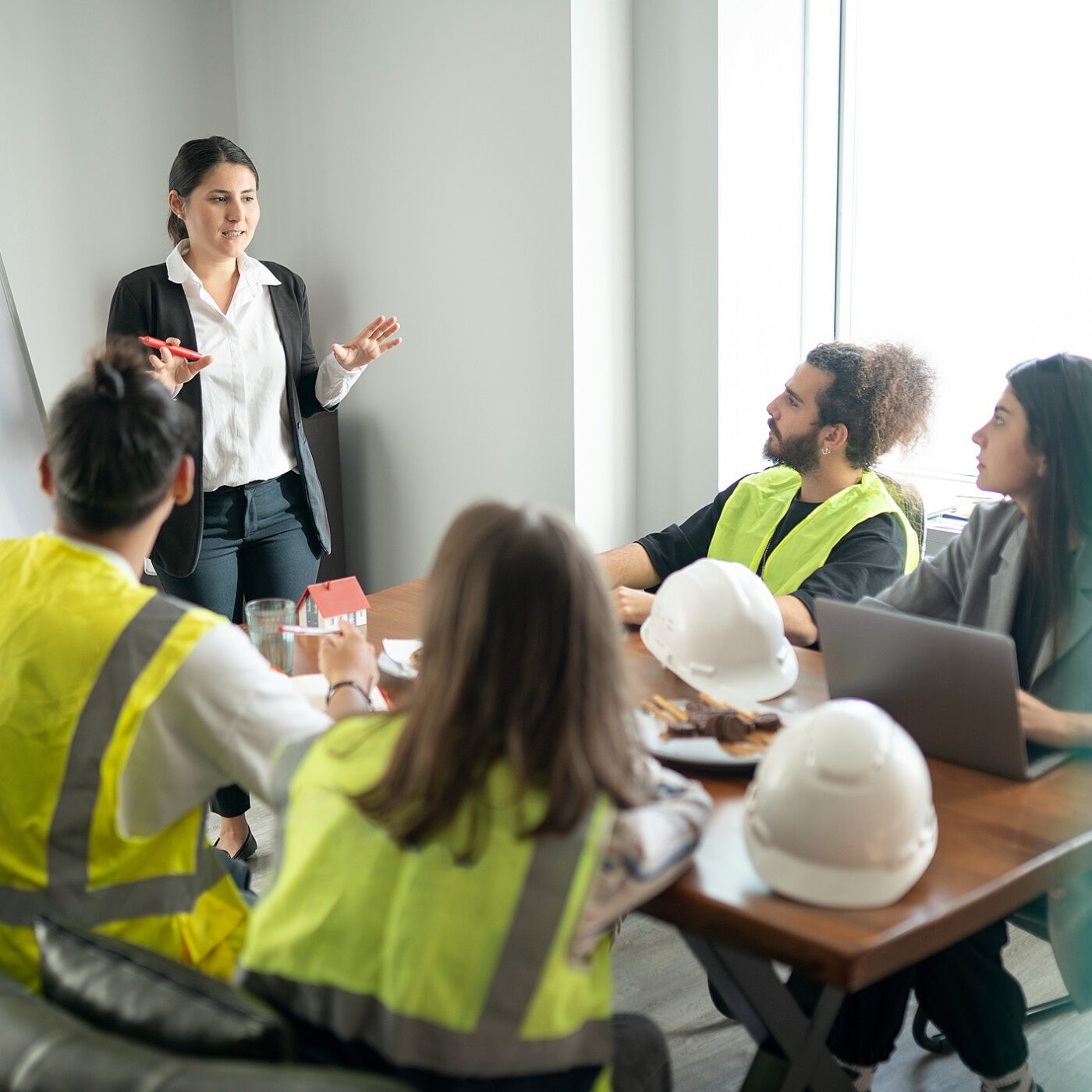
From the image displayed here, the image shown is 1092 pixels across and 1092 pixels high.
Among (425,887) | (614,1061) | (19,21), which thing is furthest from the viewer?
(19,21)

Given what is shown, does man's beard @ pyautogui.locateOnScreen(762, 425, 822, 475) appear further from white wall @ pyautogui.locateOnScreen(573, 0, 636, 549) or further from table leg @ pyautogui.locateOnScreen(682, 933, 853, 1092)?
table leg @ pyautogui.locateOnScreen(682, 933, 853, 1092)

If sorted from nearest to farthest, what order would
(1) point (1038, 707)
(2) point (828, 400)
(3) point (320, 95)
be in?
(1) point (1038, 707)
(2) point (828, 400)
(3) point (320, 95)

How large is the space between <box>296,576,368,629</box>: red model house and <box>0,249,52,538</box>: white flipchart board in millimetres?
1271

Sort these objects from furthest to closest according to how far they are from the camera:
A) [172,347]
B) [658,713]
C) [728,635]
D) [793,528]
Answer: [172,347], [793,528], [728,635], [658,713]

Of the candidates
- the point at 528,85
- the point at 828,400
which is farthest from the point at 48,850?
the point at 528,85

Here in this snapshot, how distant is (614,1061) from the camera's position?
4.33ft

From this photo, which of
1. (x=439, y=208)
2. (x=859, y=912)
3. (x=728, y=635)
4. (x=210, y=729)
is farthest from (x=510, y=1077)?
(x=439, y=208)

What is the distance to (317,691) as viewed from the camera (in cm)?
191

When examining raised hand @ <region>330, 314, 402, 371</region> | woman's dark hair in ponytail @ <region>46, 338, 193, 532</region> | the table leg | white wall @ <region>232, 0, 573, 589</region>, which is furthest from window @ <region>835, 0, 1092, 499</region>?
woman's dark hair in ponytail @ <region>46, 338, 193, 532</region>

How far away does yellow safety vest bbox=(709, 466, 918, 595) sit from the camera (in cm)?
249

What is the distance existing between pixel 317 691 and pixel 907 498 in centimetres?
135

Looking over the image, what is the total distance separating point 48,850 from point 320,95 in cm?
318

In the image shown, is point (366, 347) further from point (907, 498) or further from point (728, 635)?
point (728, 635)

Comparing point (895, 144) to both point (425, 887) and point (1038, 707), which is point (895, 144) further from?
point (425, 887)
